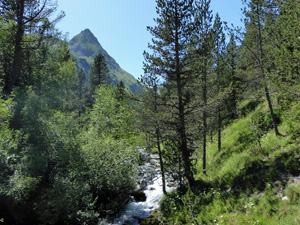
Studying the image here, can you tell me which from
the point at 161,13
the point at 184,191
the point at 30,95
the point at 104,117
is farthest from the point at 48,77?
the point at 184,191

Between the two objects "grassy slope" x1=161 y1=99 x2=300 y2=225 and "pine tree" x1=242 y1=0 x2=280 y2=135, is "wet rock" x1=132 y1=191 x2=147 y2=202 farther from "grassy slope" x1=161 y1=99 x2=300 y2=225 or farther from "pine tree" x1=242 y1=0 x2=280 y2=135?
"pine tree" x1=242 y1=0 x2=280 y2=135

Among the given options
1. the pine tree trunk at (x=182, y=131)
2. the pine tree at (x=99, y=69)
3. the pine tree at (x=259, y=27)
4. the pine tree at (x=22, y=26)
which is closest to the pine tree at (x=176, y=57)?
the pine tree trunk at (x=182, y=131)

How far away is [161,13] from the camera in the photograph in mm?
10719

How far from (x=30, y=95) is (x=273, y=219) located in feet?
50.5

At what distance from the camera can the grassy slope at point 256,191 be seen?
18.8 feet

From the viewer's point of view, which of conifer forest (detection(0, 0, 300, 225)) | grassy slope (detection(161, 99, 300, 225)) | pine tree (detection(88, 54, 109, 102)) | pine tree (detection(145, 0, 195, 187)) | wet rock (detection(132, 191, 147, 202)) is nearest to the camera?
grassy slope (detection(161, 99, 300, 225))

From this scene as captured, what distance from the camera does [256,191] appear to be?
23.5 ft

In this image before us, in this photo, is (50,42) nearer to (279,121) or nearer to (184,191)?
(184,191)

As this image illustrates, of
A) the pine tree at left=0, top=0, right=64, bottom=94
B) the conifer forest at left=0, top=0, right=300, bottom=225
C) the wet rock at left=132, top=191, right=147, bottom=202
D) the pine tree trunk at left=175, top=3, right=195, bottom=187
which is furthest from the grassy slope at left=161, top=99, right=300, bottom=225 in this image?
the pine tree at left=0, top=0, right=64, bottom=94

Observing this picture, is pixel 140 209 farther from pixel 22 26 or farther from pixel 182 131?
pixel 22 26

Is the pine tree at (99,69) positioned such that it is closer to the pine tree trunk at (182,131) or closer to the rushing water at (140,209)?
the rushing water at (140,209)

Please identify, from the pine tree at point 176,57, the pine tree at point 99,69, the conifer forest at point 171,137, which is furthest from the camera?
the pine tree at point 99,69

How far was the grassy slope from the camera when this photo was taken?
18.8ft

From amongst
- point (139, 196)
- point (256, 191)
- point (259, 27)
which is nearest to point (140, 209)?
point (139, 196)
